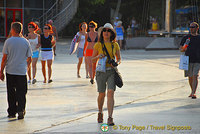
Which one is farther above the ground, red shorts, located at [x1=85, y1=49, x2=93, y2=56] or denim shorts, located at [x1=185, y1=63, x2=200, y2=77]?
red shorts, located at [x1=85, y1=49, x2=93, y2=56]

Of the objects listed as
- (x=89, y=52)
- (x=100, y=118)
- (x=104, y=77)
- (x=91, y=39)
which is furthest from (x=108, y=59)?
(x=89, y=52)

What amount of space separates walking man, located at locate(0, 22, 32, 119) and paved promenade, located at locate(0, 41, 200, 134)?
0.30 m

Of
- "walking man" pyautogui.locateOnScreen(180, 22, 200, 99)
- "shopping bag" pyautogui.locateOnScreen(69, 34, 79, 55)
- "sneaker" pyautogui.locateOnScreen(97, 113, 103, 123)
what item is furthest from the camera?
"shopping bag" pyautogui.locateOnScreen(69, 34, 79, 55)

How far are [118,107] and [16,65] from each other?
2.28m

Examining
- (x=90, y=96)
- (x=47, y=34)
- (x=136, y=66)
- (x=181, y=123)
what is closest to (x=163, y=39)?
(x=136, y=66)

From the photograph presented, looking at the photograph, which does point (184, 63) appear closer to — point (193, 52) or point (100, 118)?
point (193, 52)

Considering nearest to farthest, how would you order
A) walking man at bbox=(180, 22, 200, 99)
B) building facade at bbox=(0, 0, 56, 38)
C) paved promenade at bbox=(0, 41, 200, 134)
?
1. paved promenade at bbox=(0, 41, 200, 134)
2. walking man at bbox=(180, 22, 200, 99)
3. building facade at bbox=(0, 0, 56, 38)

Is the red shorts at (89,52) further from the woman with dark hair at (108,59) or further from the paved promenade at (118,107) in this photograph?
the woman with dark hair at (108,59)

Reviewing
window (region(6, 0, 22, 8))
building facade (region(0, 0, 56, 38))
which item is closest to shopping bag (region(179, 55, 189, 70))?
building facade (region(0, 0, 56, 38))

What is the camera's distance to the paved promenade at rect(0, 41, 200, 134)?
25.0ft

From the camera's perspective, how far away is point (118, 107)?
9672 mm

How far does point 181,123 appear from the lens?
7992mm

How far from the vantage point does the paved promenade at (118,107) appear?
763cm

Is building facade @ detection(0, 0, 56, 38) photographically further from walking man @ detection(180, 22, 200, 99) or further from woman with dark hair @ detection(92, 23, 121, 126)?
woman with dark hair @ detection(92, 23, 121, 126)
